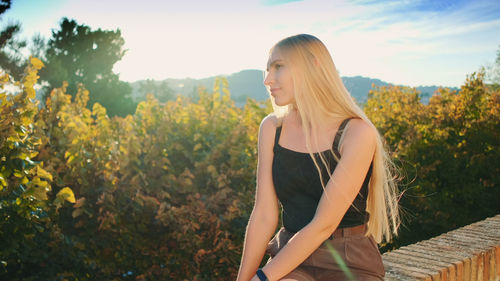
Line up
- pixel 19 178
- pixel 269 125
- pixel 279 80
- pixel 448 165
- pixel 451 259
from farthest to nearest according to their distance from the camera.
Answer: pixel 448 165 → pixel 19 178 → pixel 451 259 → pixel 269 125 → pixel 279 80

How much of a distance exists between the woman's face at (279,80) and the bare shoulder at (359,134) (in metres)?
0.33

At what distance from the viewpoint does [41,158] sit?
12.4ft

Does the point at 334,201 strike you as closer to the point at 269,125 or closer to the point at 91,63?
the point at 269,125

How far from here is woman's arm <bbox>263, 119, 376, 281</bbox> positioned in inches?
72.7

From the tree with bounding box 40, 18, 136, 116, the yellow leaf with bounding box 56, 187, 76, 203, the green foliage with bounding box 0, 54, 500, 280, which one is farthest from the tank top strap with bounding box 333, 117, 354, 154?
the tree with bounding box 40, 18, 136, 116

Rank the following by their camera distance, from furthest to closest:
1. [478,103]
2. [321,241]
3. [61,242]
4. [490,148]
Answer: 1. [478,103]
2. [490,148]
3. [61,242]
4. [321,241]

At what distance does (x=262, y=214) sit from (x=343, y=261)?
452 millimetres

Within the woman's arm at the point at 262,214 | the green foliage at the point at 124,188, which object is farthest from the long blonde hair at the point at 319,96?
the green foliage at the point at 124,188

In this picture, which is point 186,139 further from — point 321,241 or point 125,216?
point 321,241

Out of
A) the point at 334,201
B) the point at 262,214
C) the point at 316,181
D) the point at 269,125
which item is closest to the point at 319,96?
the point at 269,125

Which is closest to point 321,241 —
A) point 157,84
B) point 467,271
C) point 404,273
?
point 404,273

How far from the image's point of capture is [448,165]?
5359 mm

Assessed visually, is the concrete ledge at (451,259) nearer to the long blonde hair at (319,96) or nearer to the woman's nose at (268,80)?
the long blonde hair at (319,96)

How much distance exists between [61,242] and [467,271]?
9.89 feet
